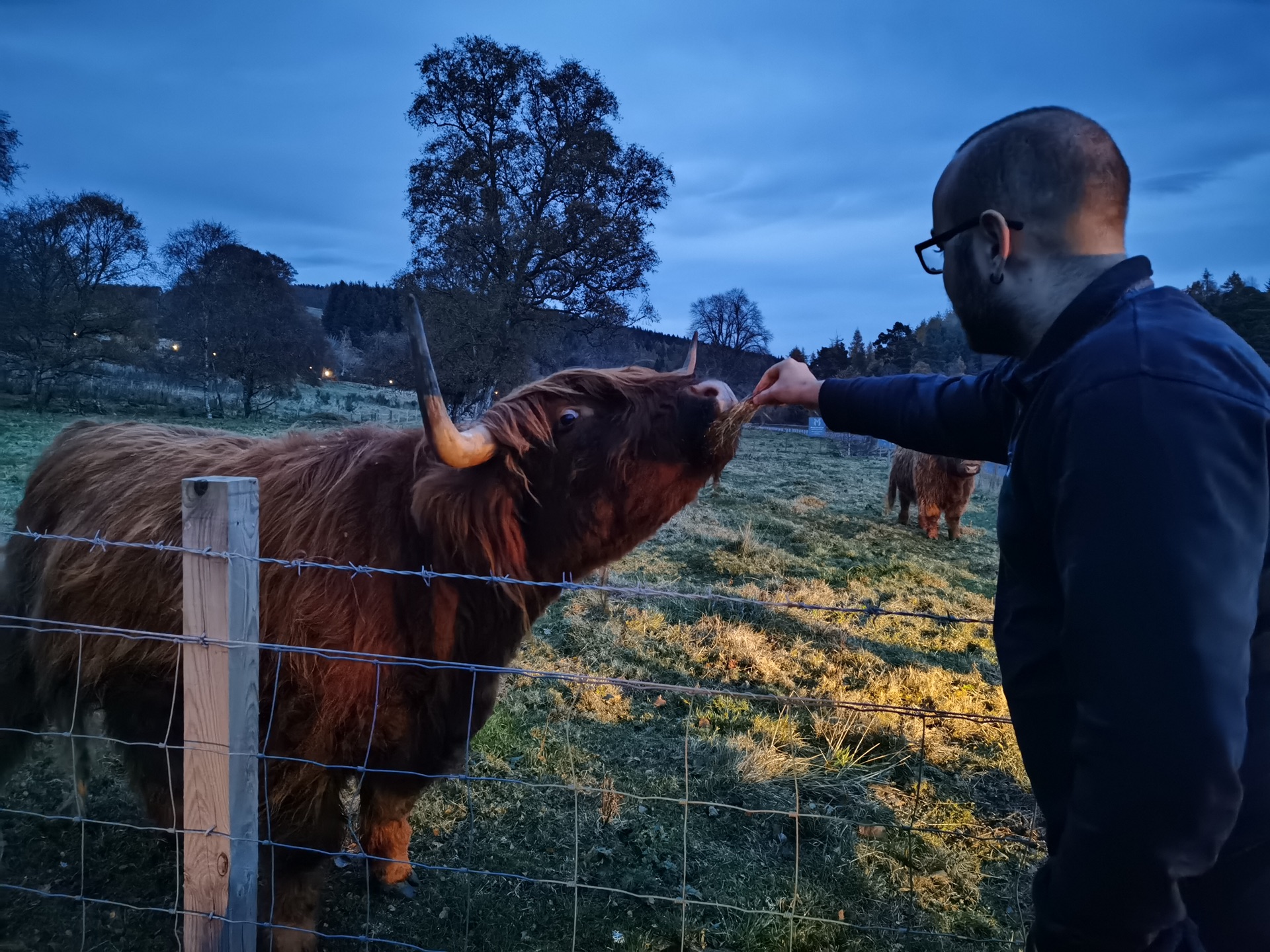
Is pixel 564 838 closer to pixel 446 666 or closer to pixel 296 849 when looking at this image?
pixel 296 849

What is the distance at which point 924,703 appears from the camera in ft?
18.8

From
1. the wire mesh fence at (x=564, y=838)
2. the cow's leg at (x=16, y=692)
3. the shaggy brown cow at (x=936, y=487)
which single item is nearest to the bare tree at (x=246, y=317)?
the shaggy brown cow at (x=936, y=487)

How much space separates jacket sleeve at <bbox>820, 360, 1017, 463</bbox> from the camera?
7.05 ft

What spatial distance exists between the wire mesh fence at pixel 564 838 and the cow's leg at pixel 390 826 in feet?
0.05

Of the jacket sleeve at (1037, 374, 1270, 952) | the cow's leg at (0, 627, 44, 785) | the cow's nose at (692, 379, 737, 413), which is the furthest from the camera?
the cow's leg at (0, 627, 44, 785)

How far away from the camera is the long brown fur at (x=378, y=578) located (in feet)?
9.23

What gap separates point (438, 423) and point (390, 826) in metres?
2.31

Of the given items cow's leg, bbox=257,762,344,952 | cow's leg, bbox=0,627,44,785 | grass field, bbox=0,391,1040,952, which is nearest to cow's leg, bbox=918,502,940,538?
grass field, bbox=0,391,1040,952

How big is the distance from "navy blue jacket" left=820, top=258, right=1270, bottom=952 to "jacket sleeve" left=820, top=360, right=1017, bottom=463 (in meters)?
0.88

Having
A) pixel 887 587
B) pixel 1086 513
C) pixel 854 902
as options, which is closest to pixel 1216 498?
pixel 1086 513

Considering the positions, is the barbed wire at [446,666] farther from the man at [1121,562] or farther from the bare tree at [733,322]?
the bare tree at [733,322]

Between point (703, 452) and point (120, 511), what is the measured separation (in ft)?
9.41

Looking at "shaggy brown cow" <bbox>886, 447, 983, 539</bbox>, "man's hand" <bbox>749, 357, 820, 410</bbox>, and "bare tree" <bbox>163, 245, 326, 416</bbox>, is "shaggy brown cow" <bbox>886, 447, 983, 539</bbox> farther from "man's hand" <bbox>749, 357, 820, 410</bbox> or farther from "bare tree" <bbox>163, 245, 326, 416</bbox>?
"bare tree" <bbox>163, 245, 326, 416</bbox>

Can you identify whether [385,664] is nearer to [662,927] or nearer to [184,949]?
[184,949]
